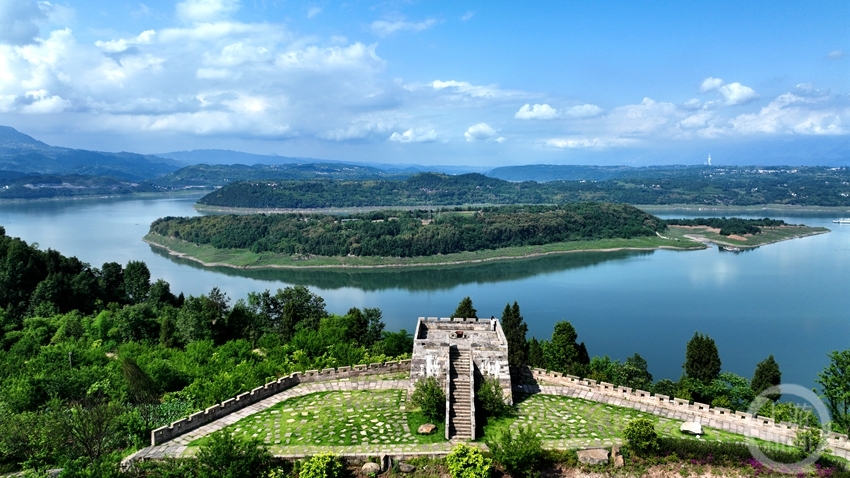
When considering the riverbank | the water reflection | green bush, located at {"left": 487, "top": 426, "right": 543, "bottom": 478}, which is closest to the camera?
green bush, located at {"left": 487, "top": 426, "right": 543, "bottom": 478}

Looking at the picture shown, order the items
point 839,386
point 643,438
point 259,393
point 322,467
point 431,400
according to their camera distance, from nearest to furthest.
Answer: point 322,467 < point 643,438 < point 431,400 < point 259,393 < point 839,386

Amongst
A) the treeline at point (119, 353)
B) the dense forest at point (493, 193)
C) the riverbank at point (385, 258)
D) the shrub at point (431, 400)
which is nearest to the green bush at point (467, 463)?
the shrub at point (431, 400)

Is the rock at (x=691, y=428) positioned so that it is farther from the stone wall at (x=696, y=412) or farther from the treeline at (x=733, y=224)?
the treeline at (x=733, y=224)

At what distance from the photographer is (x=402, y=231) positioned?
83062 millimetres

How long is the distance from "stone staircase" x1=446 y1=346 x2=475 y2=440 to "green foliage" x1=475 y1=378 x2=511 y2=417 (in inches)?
11.9

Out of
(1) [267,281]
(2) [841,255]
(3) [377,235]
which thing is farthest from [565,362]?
(2) [841,255]

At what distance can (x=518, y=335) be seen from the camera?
2794 centimetres

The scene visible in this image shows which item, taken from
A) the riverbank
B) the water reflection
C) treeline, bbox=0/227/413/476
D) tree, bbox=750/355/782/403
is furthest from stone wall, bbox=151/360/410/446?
the riverbank

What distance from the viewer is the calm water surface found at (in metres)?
36.9

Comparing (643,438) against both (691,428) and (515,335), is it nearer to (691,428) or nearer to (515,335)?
(691,428)

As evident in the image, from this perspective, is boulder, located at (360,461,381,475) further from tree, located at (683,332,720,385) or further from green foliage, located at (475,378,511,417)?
tree, located at (683,332,720,385)

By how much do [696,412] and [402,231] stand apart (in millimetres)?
70609

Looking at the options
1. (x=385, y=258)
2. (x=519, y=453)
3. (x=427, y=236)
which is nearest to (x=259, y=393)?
(x=519, y=453)

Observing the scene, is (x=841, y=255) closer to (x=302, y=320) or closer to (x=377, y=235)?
(x=377, y=235)
